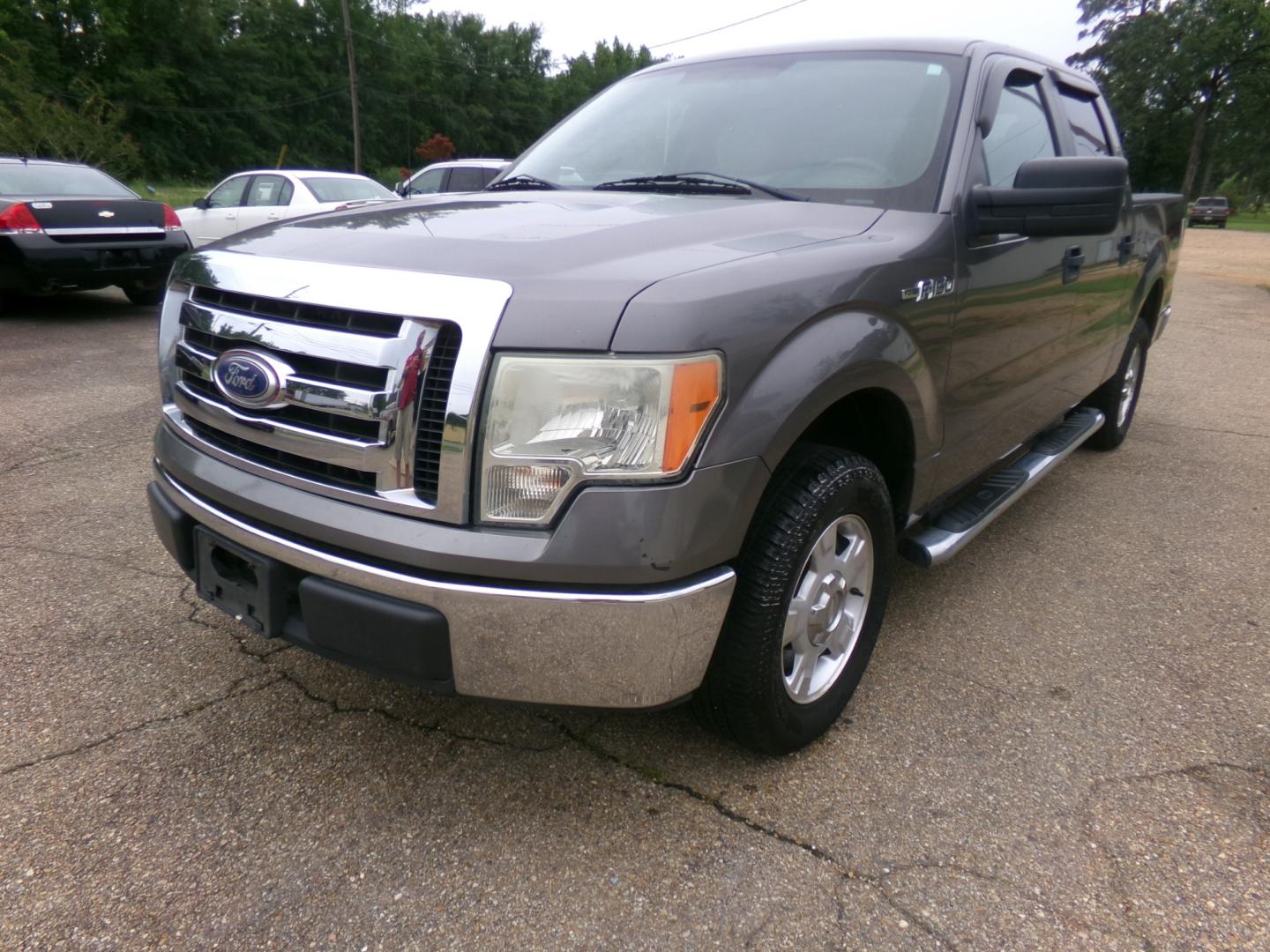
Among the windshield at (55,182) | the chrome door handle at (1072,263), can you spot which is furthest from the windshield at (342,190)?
the chrome door handle at (1072,263)

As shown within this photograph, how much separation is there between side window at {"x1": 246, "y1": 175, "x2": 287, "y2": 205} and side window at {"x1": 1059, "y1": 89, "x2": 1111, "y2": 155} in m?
9.64

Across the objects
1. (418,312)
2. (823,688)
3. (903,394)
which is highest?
(418,312)

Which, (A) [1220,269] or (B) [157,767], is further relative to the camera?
(A) [1220,269]

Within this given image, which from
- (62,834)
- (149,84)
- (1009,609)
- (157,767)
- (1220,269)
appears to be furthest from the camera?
(149,84)

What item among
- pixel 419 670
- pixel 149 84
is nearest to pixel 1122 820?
pixel 419 670

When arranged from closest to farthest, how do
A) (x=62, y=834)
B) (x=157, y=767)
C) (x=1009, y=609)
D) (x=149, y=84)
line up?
(x=62, y=834), (x=157, y=767), (x=1009, y=609), (x=149, y=84)

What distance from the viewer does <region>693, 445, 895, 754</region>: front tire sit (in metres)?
1.91

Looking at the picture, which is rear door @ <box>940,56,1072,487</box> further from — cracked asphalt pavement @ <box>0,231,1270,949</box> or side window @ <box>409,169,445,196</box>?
side window @ <box>409,169,445,196</box>

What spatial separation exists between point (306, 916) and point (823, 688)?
50.6 inches

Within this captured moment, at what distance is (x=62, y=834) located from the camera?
6.39 feet

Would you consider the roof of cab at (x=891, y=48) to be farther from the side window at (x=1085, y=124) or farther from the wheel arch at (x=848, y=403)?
the wheel arch at (x=848, y=403)

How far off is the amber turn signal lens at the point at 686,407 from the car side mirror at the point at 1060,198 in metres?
1.22

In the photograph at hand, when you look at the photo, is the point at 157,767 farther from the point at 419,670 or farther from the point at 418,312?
the point at 418,312

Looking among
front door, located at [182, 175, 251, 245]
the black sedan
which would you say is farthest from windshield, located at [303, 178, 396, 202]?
the black sedan
